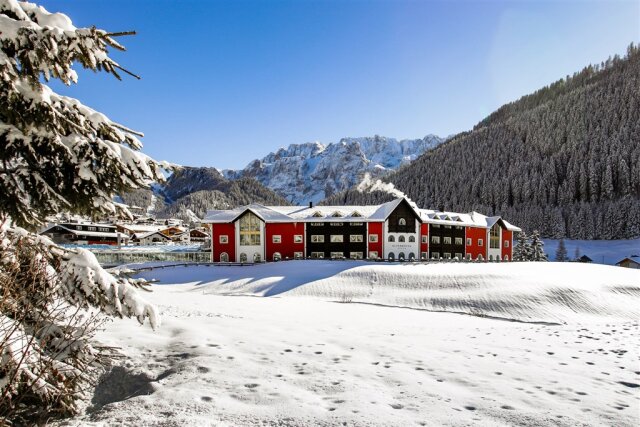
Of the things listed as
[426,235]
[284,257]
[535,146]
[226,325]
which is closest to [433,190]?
[535,146]

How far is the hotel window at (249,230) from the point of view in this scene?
156 ft

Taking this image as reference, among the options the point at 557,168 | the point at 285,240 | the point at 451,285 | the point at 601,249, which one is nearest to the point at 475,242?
the point at 451,285

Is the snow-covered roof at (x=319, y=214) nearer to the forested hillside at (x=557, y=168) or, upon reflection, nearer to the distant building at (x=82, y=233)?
the distant building at (x=82, y=233)

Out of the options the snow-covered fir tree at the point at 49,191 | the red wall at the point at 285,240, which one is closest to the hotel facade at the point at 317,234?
the red wall at the point at 285,240

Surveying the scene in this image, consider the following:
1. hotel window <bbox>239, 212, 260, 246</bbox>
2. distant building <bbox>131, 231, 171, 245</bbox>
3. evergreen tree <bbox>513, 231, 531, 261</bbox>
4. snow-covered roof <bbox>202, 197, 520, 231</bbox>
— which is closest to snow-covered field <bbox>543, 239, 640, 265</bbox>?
evergreen tree <bbox>513, 231, 531, 261</bbox>

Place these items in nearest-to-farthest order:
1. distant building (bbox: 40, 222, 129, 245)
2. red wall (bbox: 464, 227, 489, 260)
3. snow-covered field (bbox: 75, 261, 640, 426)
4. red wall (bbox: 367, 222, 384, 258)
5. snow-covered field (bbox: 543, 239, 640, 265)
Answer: snow-covered field (bbox: 75, 261, 640, 426)
red wall (bbox: 367, 222, 384, 258)
red wall (bbox: 464, 227, 489, 260)
distant building (bbox: 40, 222, 129, 245)
snow-covered field (bbox: 543, 239, 640, 265)

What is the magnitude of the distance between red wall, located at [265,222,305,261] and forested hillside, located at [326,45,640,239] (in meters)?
97.6

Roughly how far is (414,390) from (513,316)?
64.4 feet

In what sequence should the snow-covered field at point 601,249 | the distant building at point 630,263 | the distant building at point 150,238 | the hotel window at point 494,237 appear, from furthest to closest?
the distant building at point 150,238 < the snow-covered field at point 601,249 < the distant building at point 630,263 < the hotel window at point 494,237

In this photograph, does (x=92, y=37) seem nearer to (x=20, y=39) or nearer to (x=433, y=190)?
(x=20, y=39)

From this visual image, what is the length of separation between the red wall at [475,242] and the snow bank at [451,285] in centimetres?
1758

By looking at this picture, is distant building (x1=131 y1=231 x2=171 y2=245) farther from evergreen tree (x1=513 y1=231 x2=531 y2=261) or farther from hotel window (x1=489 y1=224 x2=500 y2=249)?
evergreen tree (x1=513 y1=231 x2=531 y2=261)

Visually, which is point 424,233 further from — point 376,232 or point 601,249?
point 601,249

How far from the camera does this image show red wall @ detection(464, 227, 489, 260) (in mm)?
54750
